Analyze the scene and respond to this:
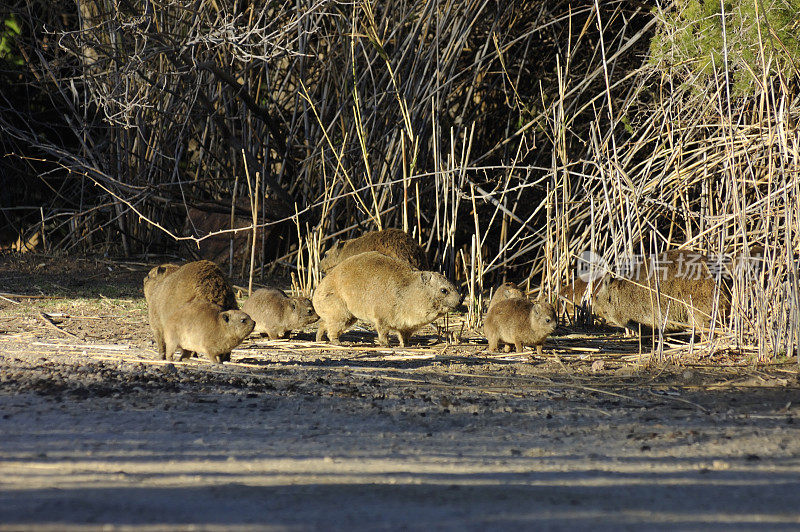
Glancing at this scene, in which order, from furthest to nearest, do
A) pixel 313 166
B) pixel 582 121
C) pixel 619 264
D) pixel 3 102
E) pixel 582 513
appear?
pixel 3 102
pixel 582 121
pixel 313 166
pixel 619 264
pixel 582 513

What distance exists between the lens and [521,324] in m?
5.71

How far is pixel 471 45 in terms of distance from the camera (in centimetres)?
922

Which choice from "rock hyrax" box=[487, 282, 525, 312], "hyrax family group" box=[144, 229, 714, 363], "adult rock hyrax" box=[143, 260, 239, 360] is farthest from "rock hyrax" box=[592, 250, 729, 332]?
"adult rock hyrax" box=[143, 260, 239, 360]

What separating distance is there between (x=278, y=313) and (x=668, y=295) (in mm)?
2814

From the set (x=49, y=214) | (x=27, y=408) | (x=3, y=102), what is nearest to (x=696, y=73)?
(x=27, y=408)

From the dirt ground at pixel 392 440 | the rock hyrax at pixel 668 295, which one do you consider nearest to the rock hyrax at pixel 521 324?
the dirt ground at pixel 392 440

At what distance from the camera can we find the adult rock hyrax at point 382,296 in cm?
596

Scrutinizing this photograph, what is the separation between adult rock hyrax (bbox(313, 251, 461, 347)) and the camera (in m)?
5.96

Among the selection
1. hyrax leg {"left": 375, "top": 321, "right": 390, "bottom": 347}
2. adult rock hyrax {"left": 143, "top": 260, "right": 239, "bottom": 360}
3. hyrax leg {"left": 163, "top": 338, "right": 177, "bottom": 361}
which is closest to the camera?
hyrax leg {"left": 163, "top": 338, "right": 177, "bottom": 361}

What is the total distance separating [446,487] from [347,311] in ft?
11.9

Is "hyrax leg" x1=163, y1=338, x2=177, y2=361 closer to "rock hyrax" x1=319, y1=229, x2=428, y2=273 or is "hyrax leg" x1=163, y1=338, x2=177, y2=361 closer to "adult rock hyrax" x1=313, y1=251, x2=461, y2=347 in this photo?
"adult rock hyrax" x1=313, y1=251, x2=461, y2=347

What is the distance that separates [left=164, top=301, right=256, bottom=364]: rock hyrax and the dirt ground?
0.12m

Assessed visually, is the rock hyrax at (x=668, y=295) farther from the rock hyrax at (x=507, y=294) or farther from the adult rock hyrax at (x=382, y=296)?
the adult rock hyrax at (x=382, y=296)

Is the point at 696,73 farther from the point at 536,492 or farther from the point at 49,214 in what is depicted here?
the point at 49,214
